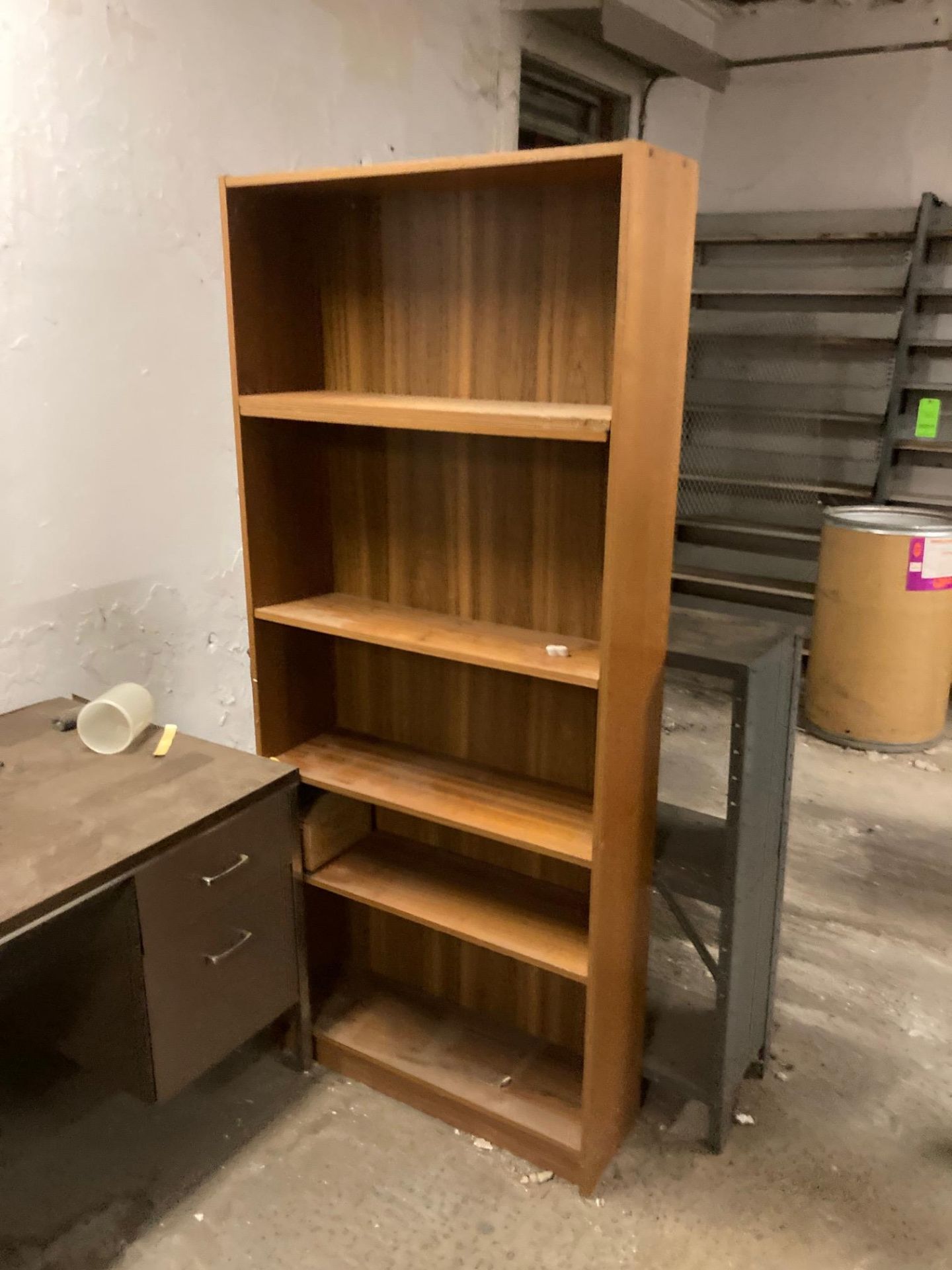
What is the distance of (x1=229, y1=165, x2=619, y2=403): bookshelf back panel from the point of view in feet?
4.98

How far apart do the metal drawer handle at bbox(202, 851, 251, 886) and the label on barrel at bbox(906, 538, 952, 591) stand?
2.66 metres

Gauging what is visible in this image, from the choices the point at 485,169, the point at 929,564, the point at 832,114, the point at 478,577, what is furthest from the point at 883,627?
the point at 485,169

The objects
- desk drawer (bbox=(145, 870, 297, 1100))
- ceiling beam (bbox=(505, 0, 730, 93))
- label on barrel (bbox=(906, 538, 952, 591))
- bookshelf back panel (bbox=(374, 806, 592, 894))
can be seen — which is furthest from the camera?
label on barrel (bbox=(906, 538, 952, 591))

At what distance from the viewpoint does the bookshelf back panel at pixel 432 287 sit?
1.52 m

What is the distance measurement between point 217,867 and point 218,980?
211mm

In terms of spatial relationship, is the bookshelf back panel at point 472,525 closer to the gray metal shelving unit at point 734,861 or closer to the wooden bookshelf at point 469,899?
the gray metal shelving unit at point 734,861

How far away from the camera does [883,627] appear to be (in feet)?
11.3

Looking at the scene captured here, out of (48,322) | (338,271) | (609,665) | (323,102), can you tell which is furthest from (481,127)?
(609,665)

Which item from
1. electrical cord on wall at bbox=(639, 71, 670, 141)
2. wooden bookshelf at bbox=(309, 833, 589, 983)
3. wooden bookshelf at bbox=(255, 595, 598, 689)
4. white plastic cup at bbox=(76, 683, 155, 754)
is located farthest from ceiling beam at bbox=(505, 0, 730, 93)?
wooden bookshelf at bbox=(309, 833, 589, 983)

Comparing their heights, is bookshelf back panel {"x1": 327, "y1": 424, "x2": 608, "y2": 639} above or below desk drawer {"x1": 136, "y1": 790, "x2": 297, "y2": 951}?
above

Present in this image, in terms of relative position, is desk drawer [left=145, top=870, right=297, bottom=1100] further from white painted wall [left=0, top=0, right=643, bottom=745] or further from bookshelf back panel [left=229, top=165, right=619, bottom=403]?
bookshelf back panel [left=229, top=165, right=619, bottom=403]

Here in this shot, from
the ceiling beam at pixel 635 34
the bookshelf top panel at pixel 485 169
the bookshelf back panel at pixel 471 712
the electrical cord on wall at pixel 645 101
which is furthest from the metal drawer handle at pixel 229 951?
the electrical cord on wall at pixel 645 101

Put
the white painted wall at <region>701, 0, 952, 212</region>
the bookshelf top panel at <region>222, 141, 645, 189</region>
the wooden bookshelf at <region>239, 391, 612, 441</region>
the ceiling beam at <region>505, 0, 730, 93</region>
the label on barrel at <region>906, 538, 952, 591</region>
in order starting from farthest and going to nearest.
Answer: the white painted wall at <region>701, 0, 952, 212</region>
the label on barrel at <region>906, 538, 952, 591</region>
the ceiling beam at <region>505, 0, 730, 93</region>
the wooden bookshelf at <region>239, 391, 612, 441</region>
the bookshelf top panel at <region>222, 141, 645, 189</region>

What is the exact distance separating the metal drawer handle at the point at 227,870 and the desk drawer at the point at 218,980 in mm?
61
